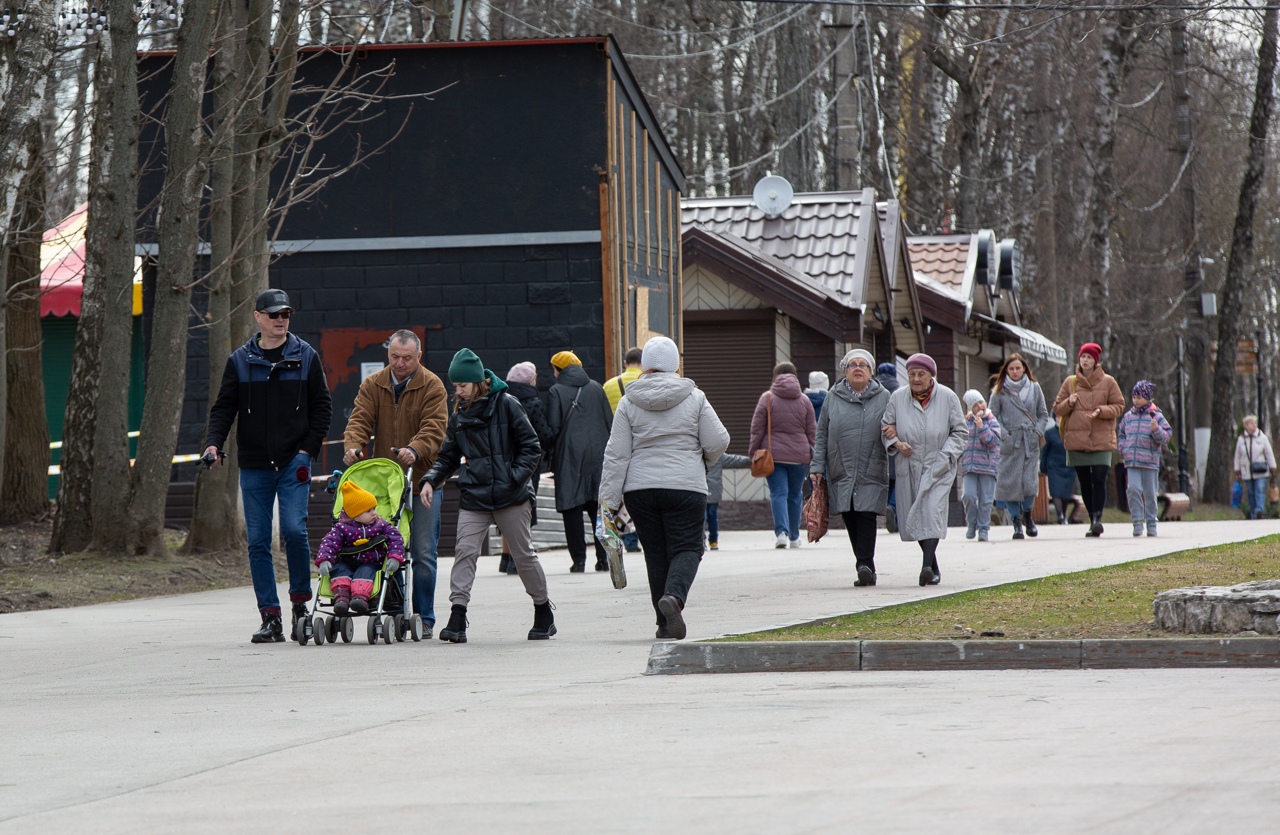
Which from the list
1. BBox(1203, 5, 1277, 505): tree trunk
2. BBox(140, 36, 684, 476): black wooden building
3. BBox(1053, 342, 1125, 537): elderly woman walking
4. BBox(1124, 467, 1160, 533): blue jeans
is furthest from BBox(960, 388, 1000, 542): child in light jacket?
BBox(1203, 5, 1277, 505): tree trunk

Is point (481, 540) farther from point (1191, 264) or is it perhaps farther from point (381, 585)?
point (1191, 264)

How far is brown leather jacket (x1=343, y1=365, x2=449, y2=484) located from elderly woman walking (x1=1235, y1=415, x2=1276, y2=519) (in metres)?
22.9

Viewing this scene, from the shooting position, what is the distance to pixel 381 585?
10594 mm

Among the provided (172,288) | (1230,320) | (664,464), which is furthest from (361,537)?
(1230,320)

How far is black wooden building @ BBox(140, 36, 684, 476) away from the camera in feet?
70.4

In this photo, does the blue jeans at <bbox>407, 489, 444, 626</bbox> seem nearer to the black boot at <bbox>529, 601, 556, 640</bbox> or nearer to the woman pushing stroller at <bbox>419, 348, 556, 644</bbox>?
the woman pushing stroller at <bbox>419, 348, 556, 644</bbox>

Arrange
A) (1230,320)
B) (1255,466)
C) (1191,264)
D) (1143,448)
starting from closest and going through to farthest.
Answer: (1143,448) < (1255,466) < (1230,320) < (1191,264)

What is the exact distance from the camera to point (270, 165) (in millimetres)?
17828

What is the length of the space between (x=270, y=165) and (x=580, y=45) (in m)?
5.14

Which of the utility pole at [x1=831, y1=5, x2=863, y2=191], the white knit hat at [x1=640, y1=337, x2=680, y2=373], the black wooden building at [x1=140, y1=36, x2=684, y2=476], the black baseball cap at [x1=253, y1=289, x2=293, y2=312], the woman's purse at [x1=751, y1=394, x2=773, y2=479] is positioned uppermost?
the utility pole at [x1=831, y1=5, x2=863, y2=191]

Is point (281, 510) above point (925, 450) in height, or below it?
below

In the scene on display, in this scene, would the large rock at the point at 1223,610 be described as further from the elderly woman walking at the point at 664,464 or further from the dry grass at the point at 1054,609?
the elderly woman walking at the point at 664,464

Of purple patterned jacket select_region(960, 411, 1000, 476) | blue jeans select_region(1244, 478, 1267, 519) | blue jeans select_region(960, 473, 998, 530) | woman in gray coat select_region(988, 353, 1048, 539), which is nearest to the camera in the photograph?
purple patterned jacket select_region(960, 411, 1000, 476)

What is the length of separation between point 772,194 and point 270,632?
19148mm
